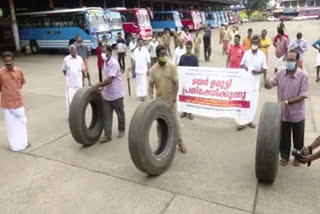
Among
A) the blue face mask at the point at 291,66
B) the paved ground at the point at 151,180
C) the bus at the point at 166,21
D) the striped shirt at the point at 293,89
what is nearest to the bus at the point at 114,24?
the bus at the point at 166,21

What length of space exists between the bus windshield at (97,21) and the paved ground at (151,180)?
1448cm

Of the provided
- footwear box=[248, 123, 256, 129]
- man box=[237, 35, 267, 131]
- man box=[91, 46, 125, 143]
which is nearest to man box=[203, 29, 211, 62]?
man box=[237, 35, 267, 131]

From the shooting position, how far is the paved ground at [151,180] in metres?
3.79

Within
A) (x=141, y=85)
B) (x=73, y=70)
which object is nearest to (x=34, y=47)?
(x=141, y=85)

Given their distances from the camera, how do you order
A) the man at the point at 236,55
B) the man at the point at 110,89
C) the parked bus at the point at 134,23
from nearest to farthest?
1. the man at the point at 110,89
2. the man at the point at 236,55
3. the parked bus at the point at 134,23

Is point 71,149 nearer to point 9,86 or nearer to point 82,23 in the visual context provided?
point 9,86

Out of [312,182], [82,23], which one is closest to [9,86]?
[312,182]

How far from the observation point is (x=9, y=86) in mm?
5297

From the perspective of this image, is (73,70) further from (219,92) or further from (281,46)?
(281,46)

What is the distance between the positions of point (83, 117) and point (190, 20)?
35097mm

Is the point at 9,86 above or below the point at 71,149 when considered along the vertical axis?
above

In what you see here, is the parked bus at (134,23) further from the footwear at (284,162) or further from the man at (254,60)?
the footwear at (284,162)

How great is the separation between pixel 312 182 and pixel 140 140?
7.60 ft

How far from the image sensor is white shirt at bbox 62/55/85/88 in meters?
7.12
